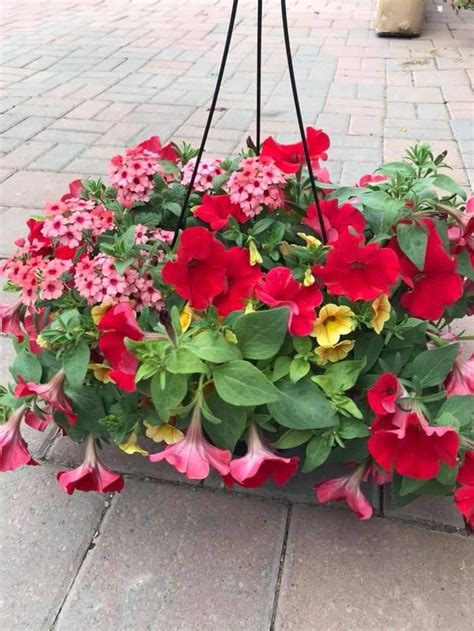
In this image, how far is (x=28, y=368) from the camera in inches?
58.3

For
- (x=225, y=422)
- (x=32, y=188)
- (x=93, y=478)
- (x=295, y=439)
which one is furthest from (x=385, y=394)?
(x=32, y=188)

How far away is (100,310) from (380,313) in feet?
1.88

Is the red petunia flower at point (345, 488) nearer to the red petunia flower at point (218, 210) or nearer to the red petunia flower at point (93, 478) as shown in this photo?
the red petunia flower at point (93, 478)

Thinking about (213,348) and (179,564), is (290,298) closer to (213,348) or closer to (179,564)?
(213,348)

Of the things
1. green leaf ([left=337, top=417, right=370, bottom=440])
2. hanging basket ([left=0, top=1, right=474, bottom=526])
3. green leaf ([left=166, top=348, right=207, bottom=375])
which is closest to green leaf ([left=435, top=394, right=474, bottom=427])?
hanging basket ([left=0, top=1, right=474, bottom=526])

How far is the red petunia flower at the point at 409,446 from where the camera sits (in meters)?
1.21

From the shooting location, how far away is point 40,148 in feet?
12.8

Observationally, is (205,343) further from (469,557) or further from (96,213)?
(469,557)

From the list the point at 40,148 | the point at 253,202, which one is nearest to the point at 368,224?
the point at 253,202

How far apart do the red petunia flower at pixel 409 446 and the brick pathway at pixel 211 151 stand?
373 mm

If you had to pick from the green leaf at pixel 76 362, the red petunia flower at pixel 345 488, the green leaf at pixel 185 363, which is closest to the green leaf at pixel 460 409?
the red petunia flower at pixel 345 488

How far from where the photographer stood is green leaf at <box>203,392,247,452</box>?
1341mm

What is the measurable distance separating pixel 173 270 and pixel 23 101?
3868 mm

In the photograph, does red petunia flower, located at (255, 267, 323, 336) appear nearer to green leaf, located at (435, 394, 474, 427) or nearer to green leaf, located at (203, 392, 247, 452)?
green leaf, located at (203, 392, 247, 452)
